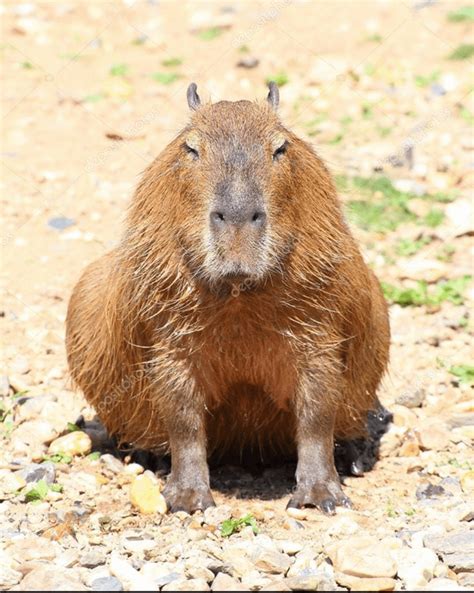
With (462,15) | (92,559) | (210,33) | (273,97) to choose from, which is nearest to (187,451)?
(92,559)

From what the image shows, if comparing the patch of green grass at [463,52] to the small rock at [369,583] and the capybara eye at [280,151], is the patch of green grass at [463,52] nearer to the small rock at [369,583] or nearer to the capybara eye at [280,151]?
the capybara eye at [280,151]

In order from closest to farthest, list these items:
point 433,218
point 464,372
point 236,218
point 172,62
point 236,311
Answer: point 236,218
point 236,311
point 464,372
point 433,218
point 172,62

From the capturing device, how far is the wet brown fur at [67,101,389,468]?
17.6 ft

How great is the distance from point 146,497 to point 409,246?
4.06 metres

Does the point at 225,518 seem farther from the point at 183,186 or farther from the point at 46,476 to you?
the point at 183,186

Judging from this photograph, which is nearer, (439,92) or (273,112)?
(273,112)

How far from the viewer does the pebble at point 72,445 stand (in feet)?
21.0

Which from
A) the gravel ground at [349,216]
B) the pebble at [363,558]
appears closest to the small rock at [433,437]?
the gravel ground at [349,216]

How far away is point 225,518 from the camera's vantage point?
5.46 meters

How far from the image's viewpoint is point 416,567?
4664 mm

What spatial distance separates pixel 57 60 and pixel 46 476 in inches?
307

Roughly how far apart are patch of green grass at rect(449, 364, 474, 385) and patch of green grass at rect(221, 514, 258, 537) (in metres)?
2.43

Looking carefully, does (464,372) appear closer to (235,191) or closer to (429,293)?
(429,293)

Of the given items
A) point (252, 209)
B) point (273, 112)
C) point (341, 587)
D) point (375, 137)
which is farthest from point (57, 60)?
point (341, 587)
